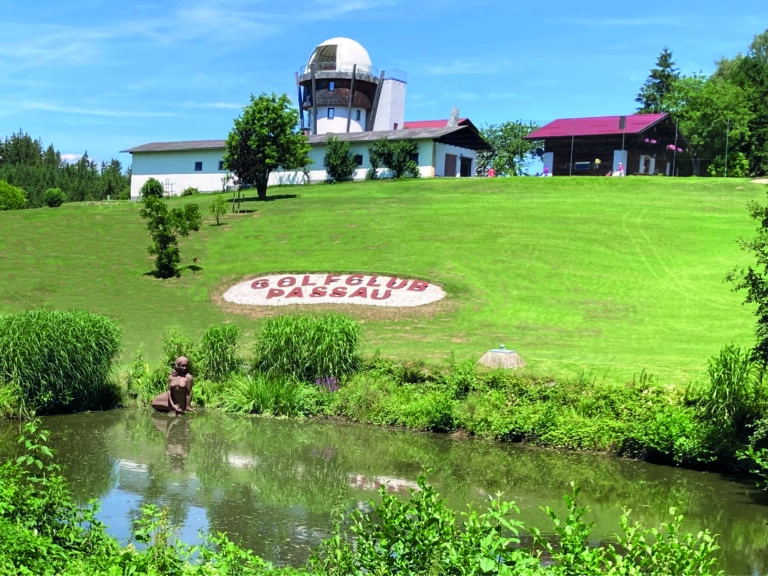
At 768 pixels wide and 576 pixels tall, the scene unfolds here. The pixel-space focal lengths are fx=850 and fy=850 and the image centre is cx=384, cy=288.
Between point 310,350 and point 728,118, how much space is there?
227 feet

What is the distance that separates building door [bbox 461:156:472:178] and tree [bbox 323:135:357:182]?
11405 mm

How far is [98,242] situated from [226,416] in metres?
27.2

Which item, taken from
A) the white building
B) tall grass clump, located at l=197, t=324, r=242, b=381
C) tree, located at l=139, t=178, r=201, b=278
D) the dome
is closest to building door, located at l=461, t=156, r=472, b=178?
the white building

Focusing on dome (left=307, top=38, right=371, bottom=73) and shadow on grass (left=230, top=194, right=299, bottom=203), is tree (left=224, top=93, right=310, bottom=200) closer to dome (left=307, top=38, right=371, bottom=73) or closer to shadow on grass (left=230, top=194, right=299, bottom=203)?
shadow on grass (left=230, top=194, right=299, bottom=203)

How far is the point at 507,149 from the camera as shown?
12431 cm

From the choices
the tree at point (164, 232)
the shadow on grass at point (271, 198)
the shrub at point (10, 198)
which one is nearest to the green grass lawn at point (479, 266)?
the tree at point (164, 232)

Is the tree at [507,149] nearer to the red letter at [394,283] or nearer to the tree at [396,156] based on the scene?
the tree at [396,156]

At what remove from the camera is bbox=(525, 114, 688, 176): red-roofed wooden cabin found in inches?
3081

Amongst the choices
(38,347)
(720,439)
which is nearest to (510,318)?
(720,439)

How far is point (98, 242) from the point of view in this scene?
47250 mm

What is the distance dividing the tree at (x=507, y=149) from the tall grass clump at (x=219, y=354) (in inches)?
3614

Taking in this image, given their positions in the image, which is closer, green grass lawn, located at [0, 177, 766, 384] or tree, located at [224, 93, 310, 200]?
green grass lawn, located at [0, 177, 766, 384]

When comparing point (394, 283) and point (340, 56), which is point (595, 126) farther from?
point (394, 283)

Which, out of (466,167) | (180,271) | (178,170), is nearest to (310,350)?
(180,271)
